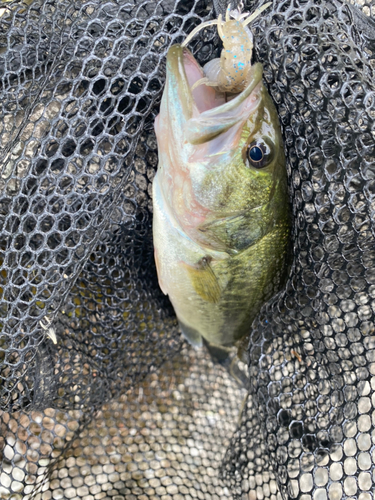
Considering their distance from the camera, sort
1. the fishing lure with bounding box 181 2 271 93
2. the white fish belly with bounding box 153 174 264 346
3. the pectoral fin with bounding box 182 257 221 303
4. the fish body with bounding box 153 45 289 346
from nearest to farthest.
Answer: the fishing lure with bounding box 181 2 271 93, the fish body with bounding box 153 45 289 346, the white fish belly with bounding box 153 174 264 346, the pectoral fin with bounding box 182 257 221 303

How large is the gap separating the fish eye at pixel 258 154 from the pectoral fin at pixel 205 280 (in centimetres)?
65

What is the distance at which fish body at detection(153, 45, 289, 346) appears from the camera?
167 centimetres

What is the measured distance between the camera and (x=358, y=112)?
175cm

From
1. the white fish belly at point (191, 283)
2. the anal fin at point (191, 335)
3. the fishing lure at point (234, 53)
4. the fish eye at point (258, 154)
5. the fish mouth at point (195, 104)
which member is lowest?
the anal fin at point (191, 335)

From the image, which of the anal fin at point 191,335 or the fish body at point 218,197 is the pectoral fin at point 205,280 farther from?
the anal fin at point 191,335

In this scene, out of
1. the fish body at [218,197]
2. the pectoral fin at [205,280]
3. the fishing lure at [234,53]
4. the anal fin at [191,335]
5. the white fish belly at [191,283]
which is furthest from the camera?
the anal fin at [191,335]

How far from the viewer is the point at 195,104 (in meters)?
1.72

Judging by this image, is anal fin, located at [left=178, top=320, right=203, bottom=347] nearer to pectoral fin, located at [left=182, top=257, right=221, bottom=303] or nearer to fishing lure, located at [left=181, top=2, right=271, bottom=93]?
pectoral fin, located at [left=182, top=257, right=221, bottom=303]

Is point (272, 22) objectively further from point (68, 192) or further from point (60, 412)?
point (60, 412)

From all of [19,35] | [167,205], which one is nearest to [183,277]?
[167,205]

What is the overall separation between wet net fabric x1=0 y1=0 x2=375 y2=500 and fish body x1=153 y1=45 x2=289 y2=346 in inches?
6.7

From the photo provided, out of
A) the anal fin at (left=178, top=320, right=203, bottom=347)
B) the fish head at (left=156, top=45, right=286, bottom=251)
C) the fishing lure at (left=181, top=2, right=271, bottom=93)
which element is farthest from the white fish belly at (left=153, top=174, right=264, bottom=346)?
the fishing lure at (left=181, top=2, right=271, bottom=93)

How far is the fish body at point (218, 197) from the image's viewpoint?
1671 millimetres

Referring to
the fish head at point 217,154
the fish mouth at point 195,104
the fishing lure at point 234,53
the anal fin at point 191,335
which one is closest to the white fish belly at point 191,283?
the anal fin at point 191,335
